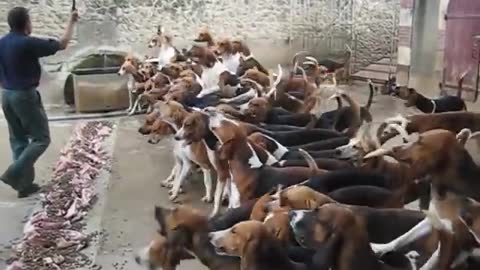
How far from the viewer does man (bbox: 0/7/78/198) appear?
4602mm

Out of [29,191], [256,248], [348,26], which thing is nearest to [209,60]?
[29,191]

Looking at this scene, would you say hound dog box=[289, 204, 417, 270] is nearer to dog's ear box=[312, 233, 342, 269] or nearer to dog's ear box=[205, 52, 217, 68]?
dog's ear box=[312, 233, 342, 269]

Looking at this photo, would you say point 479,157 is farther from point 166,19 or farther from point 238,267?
point 166,19

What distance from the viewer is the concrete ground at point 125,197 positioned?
3748 mm

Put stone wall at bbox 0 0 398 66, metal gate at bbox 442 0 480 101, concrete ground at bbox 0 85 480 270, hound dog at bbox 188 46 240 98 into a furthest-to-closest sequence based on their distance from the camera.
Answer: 1. stone wall at bbox 0 0 398 66
2. metal gate at bbox 442 0 480 101
3. hound dog at bbox 188 46 240 98
4. concrete ground at bbox 0 85 480 270

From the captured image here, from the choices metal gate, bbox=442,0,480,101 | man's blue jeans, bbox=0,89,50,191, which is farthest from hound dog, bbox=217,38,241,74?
metal gate, bbox=442,0,480,101

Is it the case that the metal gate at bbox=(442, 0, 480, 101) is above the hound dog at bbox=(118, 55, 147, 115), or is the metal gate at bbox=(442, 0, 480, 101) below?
above

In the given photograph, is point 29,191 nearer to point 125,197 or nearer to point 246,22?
point 125,197

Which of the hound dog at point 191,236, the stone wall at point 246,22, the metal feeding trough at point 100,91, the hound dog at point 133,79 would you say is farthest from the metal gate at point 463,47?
the hound dog at point 191,236

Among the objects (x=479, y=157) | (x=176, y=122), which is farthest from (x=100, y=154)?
(x=479, y=157)

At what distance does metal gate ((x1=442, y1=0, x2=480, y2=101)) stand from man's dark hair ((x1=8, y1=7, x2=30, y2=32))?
4678 millimetres

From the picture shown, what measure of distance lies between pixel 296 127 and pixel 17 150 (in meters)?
2.09

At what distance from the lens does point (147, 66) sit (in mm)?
7625

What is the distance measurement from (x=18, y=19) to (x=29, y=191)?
123 cm
